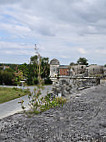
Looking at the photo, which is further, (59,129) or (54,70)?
(54,70)

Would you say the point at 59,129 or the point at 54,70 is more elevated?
the point at 54,70

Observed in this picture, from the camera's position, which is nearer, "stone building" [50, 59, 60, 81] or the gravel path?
the gravel path

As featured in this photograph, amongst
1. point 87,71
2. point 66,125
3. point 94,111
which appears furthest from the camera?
point 87,71

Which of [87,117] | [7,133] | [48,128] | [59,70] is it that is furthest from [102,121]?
[59,70]

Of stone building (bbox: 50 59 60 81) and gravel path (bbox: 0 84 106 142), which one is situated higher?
stone building (bbox: 50 59 60 81)

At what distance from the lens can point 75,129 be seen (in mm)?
3289

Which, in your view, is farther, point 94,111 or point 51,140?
point 94,111

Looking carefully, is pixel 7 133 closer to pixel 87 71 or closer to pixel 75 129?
pixel 75 129

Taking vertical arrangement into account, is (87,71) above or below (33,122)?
above

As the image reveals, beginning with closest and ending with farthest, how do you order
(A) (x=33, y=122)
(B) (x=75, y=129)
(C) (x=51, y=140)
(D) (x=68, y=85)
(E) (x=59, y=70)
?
(C) (x=51, y=140), (B) (x=75, y=129), (A) (x=33, y=122), (D) (x=68, y=85), (E) (x=59, y=70)

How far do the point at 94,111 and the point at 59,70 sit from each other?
12.2 metres

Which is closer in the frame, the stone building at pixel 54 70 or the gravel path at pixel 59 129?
the gravel path at pixel 59 129

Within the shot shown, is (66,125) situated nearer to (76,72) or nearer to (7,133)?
(7,133)

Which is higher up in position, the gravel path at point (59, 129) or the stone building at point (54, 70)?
the stone building at point (54, 70)
